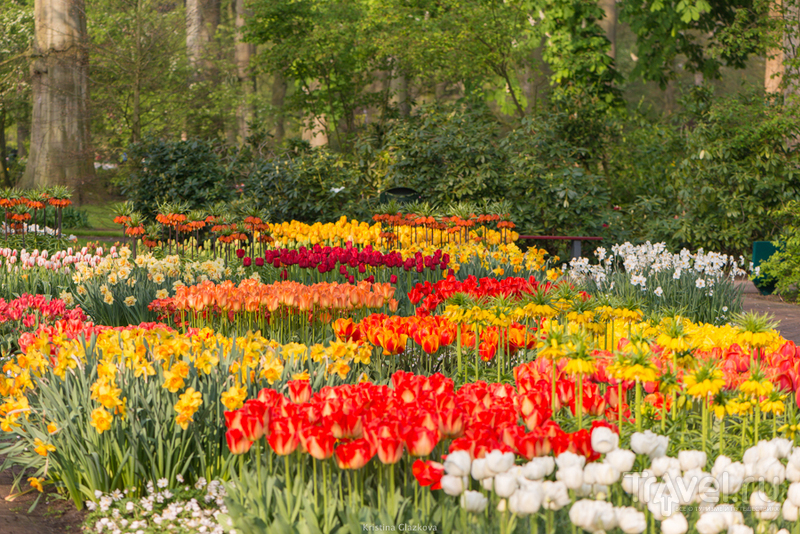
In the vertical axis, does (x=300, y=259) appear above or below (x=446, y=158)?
below

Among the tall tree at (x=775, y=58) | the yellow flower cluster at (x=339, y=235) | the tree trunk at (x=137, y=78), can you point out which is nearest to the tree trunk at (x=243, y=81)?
the tree trunk at (x=137, y=78)

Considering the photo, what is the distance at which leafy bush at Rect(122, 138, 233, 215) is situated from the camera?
12391 millimetres

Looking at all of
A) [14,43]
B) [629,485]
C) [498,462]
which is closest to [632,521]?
[629,485]

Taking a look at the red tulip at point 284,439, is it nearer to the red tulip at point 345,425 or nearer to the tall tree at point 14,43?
the red tulip at point 345,425

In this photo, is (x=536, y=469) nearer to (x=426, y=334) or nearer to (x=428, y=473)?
(x=428, y=473)

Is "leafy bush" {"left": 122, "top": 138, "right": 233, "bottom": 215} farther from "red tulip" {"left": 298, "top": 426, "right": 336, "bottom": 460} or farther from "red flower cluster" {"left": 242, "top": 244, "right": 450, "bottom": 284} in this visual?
"red tulip" {"left": 298, "top": 426, "right": 336, "bottom": 460}

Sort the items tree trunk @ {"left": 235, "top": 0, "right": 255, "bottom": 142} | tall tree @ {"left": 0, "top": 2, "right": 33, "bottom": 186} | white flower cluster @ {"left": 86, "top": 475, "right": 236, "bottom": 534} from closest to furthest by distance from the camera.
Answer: white flower cluster @ {"left": 86, "top": 475, "right": 236, "bottom": 534} < tall tree @ {"left": 0, "top": 2, "right": 33, "bottom": 186} < tree trunk @ {"left": 235, "top": 0, "right": 255, "bottom": 142}

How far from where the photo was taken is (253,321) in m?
5.05

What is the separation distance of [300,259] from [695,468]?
4.50 meters

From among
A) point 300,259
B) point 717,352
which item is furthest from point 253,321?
point 717,352

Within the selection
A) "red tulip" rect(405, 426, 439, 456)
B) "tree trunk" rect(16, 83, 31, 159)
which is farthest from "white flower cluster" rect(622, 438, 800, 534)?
"tree trunk" rect(16, 83, 31, 159)

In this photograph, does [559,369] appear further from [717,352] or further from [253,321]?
[253,321]

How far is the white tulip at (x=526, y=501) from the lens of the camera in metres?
1.73

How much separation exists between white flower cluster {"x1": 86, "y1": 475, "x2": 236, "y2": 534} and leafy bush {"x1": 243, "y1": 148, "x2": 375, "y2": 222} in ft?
27.5
